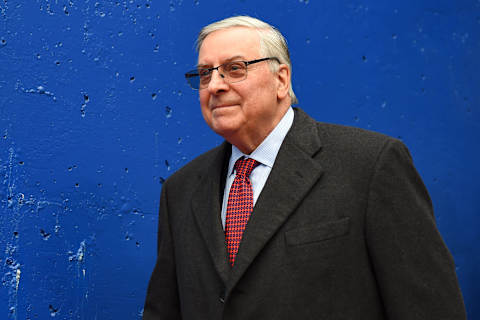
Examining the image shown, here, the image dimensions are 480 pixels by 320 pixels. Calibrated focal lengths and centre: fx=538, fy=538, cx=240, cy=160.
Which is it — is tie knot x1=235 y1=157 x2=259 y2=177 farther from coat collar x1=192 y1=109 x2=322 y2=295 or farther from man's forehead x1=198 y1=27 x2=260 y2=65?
man's forehead x1=198 y1=27 x2=260 y2=65

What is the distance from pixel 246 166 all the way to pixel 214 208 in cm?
17

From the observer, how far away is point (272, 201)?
160cm

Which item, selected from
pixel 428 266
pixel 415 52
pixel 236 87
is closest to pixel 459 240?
pixel 415 52

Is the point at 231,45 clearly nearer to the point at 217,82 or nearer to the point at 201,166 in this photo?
the point at 217,82

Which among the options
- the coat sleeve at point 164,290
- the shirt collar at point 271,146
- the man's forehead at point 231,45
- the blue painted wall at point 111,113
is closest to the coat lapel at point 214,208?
the shirt collar at point 271,146

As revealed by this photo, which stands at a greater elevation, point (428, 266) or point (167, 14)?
point (167, 14)

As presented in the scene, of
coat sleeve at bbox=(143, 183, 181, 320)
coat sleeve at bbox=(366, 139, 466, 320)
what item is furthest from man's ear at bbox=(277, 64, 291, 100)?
coat sleeve at bbox=(143, 183, 181, 320)

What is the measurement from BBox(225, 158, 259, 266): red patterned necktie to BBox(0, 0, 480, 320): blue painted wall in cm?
75

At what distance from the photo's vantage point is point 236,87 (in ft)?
5.60

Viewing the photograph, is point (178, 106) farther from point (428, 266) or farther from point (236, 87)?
point (428, 266)

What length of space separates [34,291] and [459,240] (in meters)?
2.35

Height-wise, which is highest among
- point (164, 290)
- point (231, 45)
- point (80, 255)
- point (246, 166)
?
point (231, 45)

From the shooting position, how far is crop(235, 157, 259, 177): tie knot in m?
1.74

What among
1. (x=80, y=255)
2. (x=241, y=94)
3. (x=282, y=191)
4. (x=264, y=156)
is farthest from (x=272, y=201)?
(x=80, y=255)
